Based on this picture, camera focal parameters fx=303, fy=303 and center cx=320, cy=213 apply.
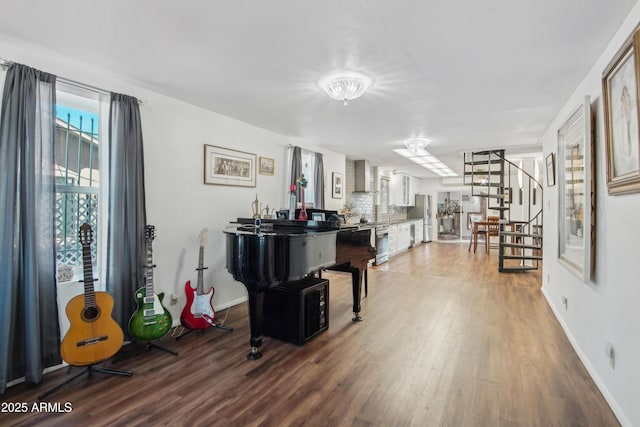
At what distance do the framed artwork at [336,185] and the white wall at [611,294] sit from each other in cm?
389

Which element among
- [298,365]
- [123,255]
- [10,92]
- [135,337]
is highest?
[10,92]

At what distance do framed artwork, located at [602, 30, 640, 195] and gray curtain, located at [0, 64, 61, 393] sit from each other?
144 inches

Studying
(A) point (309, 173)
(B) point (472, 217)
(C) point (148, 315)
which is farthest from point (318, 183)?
(B) point (472, 217)

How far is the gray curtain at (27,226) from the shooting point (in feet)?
6.66

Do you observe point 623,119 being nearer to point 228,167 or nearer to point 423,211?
point 228,167

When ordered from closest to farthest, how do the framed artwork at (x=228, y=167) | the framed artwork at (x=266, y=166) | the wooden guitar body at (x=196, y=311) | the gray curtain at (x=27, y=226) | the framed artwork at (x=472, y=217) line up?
the gray curtain at (x=27, y=226) < the wooden guitar body at (x=196, y=311) < the framed artwork at (x=228, y=167) < the framed artwork at (x=266, y=166) < the framed artwork at (x=472, y=217)

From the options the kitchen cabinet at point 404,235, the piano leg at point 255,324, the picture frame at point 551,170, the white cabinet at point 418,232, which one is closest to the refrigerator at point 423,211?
the white cabinet at point 418,232

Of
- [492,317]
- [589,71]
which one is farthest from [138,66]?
[492,317]

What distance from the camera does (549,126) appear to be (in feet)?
13.3

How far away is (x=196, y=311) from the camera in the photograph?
10.1ft

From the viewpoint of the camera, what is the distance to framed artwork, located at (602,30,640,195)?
156cm

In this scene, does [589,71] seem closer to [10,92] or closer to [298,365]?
[298,365]

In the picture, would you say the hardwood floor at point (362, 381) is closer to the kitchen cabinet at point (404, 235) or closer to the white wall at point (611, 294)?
the white wall at point (611, 294)

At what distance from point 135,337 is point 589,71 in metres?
4.35
